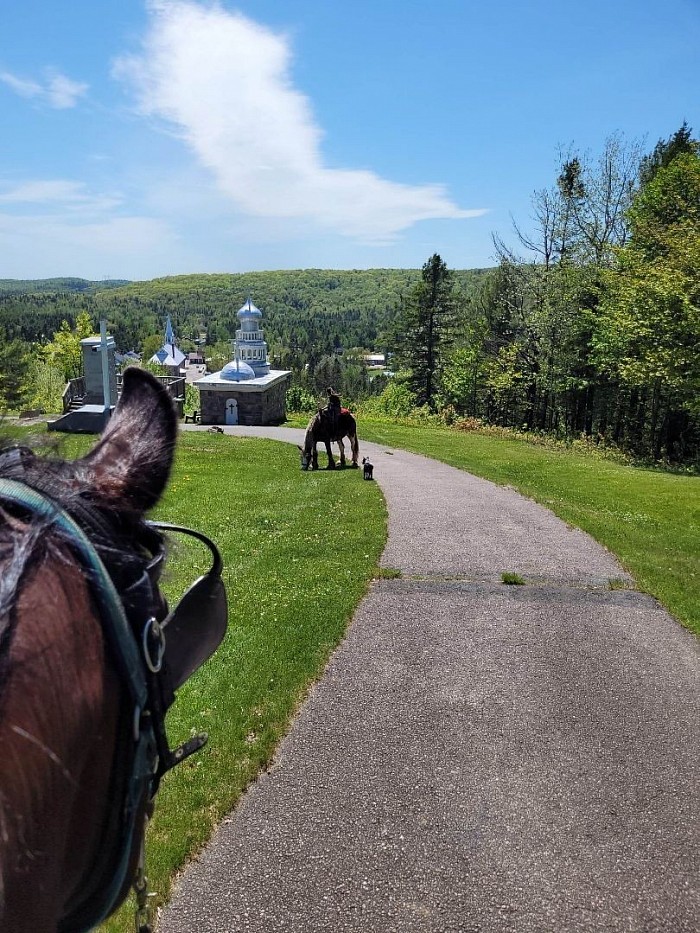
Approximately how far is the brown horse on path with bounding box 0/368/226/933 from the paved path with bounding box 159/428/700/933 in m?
2.79

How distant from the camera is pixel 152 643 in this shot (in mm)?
1070

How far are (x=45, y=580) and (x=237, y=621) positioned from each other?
6.26 m

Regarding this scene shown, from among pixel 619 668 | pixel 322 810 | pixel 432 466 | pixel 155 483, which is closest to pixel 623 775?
pixel 619 668

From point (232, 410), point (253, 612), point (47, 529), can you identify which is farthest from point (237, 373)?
point (47, 529)

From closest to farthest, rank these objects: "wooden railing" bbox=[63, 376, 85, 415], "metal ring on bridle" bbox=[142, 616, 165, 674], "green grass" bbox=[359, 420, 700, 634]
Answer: "metal ring on bridle" bbox=[142, 616, 165, 674]
"green grass" bbox=[359, 420, 700, 634]
"wooden railing" bbox=[63, 376, 85, 415]

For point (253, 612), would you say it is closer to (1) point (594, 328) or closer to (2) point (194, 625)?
(2) point (194, 625)

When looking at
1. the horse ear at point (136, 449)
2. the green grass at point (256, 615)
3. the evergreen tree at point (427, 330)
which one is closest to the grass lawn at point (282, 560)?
the green grass at point (256, 615)

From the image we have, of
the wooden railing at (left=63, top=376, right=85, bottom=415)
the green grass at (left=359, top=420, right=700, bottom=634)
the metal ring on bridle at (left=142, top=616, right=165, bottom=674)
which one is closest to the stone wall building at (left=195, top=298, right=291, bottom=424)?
the wooden railing at (left=63, top=376, right=85, bottom=415)

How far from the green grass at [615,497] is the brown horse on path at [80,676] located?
24.4 ft

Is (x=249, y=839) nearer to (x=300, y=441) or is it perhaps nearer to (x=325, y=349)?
(x=300, y=441)

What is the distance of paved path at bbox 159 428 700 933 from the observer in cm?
347

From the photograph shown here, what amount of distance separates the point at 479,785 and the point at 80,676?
14.0 ft

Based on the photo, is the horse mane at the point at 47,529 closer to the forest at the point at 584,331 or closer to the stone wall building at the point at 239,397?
the forest at the point at 584,331

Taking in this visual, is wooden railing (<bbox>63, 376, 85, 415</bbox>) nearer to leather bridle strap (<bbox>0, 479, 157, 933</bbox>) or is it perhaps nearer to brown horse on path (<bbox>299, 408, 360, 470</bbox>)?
brown horse on path (<bbox>299, 408, 360, 470</bbox>)
